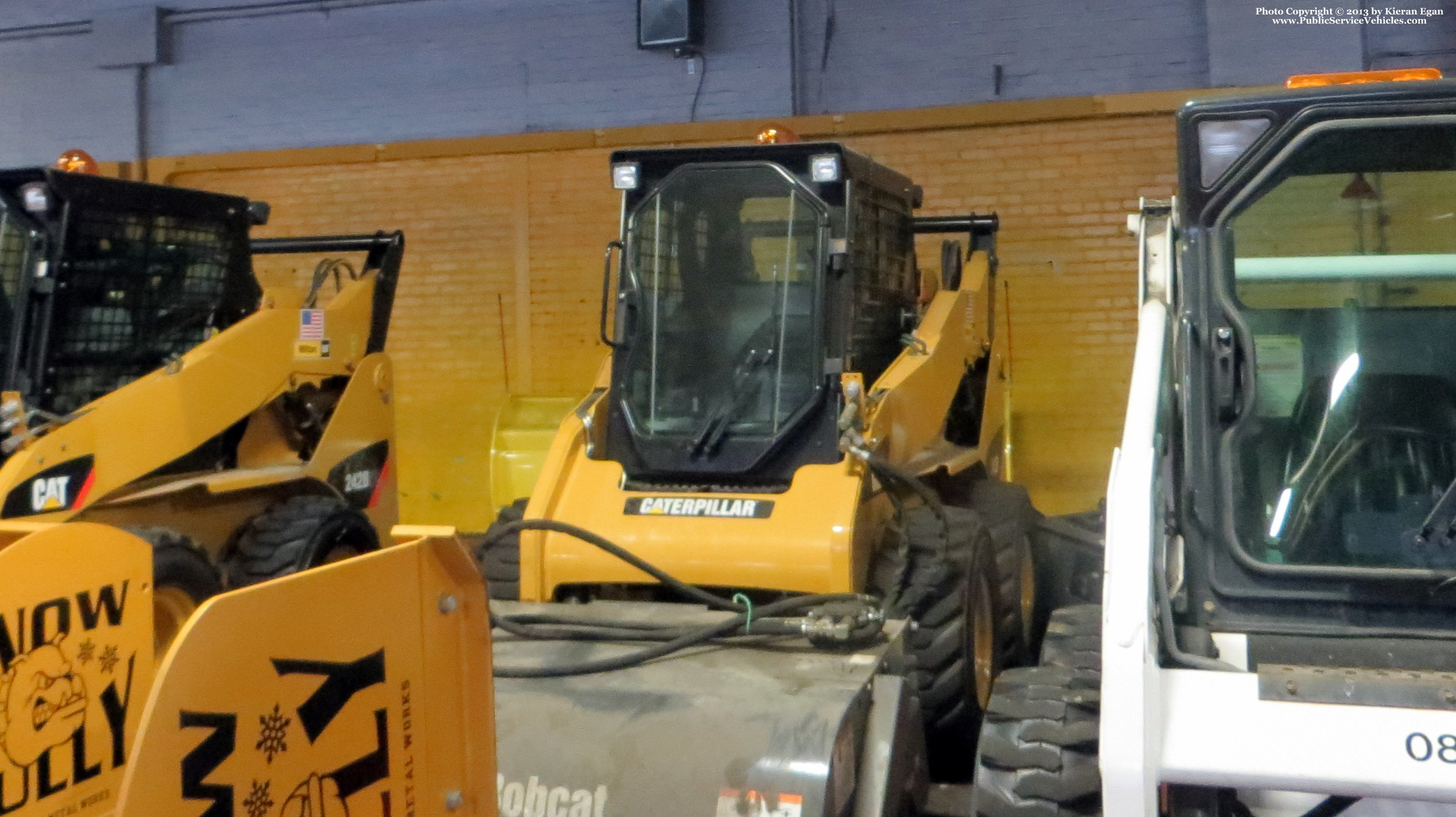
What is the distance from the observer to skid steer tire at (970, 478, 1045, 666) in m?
5.88

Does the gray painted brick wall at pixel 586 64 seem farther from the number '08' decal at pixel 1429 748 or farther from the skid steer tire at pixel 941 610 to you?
the number '08' decal at pixel 1429 748

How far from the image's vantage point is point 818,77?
9656 mm

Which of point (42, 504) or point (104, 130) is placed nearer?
point (42, 504)

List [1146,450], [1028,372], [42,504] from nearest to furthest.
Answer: [1146,450] < [42,504] < [1028,372]

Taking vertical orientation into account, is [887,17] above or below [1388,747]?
above

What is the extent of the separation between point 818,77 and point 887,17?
63cm

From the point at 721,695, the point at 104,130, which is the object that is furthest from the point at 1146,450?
the point at 104,130

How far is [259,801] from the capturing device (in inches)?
80.0

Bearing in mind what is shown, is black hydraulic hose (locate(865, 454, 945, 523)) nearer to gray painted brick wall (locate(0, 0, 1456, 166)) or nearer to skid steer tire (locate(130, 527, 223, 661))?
skid steer tire (locate(130, 527, 223, 661))

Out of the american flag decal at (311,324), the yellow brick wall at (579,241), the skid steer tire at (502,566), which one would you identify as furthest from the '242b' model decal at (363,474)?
the yellow brick wall at (579,241)

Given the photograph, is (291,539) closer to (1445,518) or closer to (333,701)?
(333,701)

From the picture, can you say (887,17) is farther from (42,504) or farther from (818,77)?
(42,504)

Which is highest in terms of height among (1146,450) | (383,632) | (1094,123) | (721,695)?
(1094,123)

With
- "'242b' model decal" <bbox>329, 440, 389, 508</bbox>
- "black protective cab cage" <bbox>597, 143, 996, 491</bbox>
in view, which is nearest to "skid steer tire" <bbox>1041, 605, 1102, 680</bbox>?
Answer: "black protective cab cage" <bbox>597, 143, 996, 491</bbox>
